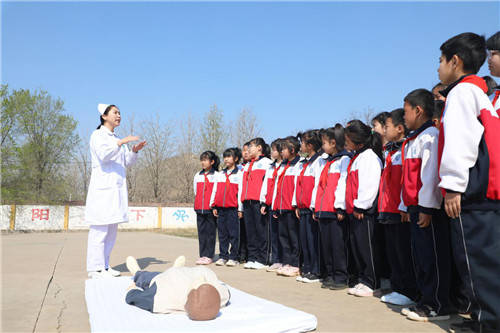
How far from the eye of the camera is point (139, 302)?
3285 mm

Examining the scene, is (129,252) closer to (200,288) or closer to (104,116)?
(104,116)

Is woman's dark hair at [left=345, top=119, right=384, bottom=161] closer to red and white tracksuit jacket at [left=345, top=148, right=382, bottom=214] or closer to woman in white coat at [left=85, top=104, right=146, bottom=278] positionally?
A: red and white tracksuit jacket at [left=345, top=148, right=382, bottom=214]

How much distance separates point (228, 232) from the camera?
6.96 metres

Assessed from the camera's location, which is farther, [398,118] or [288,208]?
[288,208]

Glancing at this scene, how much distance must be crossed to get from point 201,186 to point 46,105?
59.5 feet

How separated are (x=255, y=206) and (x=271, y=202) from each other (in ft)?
1.48

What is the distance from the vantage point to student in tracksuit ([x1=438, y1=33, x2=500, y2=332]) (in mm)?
2570

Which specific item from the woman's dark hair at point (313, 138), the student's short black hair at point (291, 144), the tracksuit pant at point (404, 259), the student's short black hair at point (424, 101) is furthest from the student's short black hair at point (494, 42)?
the student's short black hair at point (291, 144)

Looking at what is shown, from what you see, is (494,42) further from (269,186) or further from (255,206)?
A: (255,206)

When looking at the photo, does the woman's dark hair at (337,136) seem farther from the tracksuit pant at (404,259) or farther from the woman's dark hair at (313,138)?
the tracksuit pant at (404,259)

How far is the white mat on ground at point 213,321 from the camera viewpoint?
269 centimetres

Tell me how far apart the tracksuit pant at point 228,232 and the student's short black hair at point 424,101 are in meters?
4.03

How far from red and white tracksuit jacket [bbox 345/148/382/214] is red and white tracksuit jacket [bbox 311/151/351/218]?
0.12m

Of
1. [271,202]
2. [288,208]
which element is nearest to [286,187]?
[288,208]
